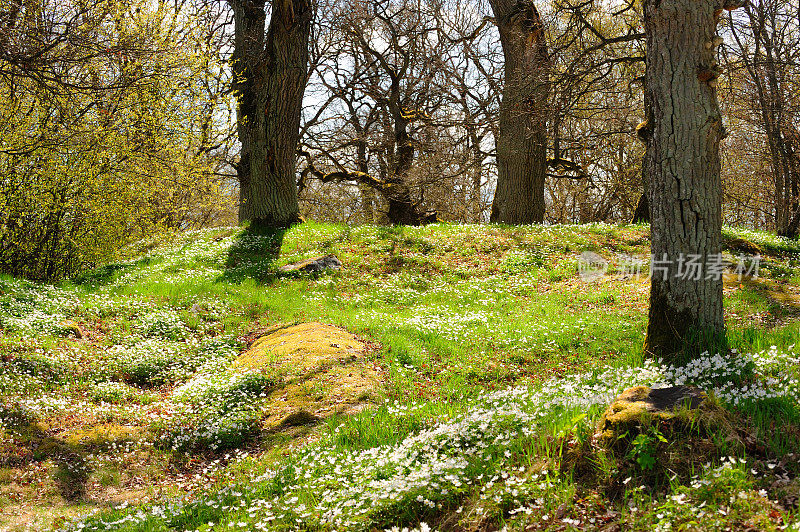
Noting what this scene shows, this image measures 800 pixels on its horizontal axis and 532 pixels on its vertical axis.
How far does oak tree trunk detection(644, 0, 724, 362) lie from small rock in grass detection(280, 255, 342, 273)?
27.7 feet

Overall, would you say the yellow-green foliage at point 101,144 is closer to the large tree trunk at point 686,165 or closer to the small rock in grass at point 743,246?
the large tree trunk at point 686,165

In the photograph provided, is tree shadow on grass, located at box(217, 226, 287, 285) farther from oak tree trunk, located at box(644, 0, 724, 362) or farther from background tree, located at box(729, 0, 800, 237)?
background tree, located at box(729, 0, 800, 237)

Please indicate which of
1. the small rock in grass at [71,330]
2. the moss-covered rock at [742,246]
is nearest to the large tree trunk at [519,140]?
the moss-covered rock at [742,246]

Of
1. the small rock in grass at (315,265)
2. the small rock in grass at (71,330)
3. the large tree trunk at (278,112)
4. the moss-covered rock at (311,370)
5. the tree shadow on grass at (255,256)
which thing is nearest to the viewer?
the moss-covered rock at (311,370)

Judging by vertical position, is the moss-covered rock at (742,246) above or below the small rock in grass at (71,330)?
above

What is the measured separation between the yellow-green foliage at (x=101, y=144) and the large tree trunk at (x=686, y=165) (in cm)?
906

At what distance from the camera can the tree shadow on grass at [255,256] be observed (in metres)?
13.1

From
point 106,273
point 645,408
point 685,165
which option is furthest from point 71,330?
point 685,165

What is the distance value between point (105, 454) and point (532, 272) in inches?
370

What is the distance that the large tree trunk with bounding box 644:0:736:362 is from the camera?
6312mm

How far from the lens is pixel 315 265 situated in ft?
43.9

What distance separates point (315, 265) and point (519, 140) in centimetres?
745

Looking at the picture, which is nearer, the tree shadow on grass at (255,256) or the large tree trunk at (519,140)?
the tree shadow on grass at (255,256)

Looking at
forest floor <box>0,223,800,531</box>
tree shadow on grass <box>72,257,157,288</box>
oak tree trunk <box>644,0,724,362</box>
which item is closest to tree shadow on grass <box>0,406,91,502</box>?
forest floor <box>0,223,800,531</box>
